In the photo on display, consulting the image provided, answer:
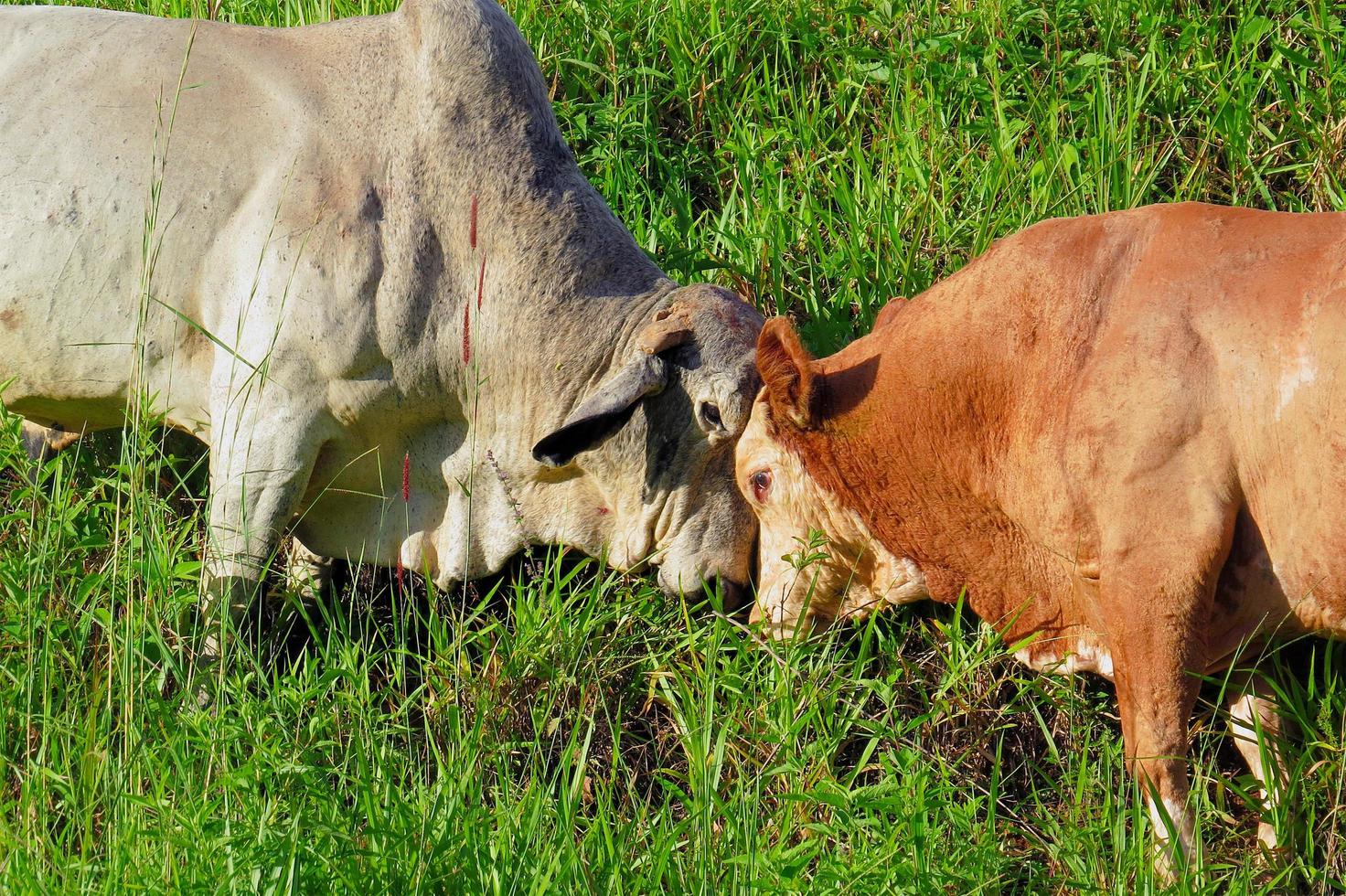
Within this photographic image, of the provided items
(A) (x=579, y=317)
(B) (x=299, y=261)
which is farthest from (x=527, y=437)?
(B) (x=299, y=261)

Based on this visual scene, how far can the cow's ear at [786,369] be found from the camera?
4.32 meters

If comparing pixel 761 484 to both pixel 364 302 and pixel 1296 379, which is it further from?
pixel 1296 379

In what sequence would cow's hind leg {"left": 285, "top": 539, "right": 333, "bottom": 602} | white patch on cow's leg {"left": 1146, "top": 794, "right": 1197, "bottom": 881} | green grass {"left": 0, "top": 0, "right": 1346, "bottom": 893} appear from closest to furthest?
green grass {"left": 0, "top": 0, "right": 1346, "bottom": 893} < white patch on cow's leg {"left": 1146, "top": 794, "right": 1197, "bottom": 881} < cow's hind leg {"left": 285, "top": 539, "right": 333, "bottom": 602}

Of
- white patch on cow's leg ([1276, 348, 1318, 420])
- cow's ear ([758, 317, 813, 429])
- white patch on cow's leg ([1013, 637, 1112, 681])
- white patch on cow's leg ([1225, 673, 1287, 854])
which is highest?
white patch on cow's leg ([1276, 348, 1318, 420])

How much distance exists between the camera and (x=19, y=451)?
508cm

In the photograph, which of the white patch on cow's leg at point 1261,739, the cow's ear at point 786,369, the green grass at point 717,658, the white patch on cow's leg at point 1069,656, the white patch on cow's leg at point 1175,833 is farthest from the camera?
the cow's ear at point 786,369

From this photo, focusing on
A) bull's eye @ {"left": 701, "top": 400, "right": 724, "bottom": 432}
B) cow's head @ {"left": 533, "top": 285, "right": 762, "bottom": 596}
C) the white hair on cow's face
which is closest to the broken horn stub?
cow's head @ {"left": 533, "top": 285, "right": 762, "bottom": 596}

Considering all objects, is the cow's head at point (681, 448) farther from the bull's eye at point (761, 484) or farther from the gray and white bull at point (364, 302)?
the bull's eye at point (761, 484)

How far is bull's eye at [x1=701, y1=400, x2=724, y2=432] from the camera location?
182 inches

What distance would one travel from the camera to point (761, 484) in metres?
4.57

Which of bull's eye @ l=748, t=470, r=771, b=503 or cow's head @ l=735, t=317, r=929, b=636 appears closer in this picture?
cow's head @ l=735, t=317, r=929, b=636

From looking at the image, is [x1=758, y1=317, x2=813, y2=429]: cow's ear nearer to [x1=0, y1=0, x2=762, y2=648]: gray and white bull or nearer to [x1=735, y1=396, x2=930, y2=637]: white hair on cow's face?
[x1=735, y1=396, x2=930, y2=637]: white hair on cow's face

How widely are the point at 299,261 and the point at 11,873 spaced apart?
5.96 ft

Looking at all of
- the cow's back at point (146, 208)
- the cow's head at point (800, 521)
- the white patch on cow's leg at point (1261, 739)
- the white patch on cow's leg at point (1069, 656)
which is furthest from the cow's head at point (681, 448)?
the white patch on cow's leg at point (1261, 739)
